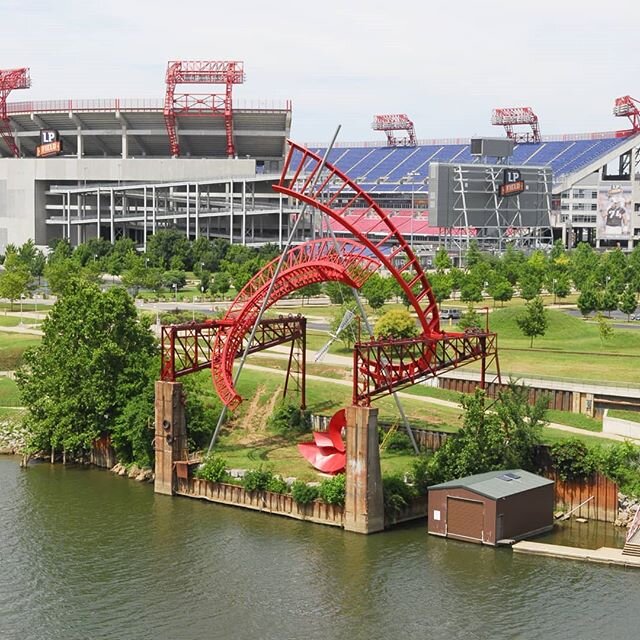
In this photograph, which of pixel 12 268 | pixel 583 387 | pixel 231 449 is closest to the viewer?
pixel 231 449

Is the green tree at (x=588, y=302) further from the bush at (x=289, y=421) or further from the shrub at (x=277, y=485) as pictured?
the shrub at (x=277, y=485)

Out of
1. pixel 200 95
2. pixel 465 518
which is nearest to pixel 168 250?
pixel 200 95

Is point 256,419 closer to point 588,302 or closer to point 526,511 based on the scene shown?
point 526,511

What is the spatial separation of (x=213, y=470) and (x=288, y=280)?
11558mm

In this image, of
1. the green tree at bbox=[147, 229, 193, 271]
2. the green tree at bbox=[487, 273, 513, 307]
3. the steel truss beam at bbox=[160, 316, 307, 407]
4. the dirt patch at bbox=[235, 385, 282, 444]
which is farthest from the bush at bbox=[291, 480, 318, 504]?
the green tree at bbox=[147, 229, 193, 271]

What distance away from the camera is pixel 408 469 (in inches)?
2527

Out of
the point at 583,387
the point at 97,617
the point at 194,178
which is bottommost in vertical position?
the point at 97,617

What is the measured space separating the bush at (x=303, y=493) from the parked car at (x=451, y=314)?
56068mm

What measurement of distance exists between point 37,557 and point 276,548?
35.3 ft

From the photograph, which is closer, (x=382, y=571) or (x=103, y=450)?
(x=382, y=571)

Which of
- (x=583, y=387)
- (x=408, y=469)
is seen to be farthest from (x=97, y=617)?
(x=583, y=387)

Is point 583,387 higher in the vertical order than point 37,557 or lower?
higher

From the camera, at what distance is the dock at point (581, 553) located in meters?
54.5

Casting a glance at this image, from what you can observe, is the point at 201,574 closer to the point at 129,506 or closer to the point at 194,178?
the point at 129,506
